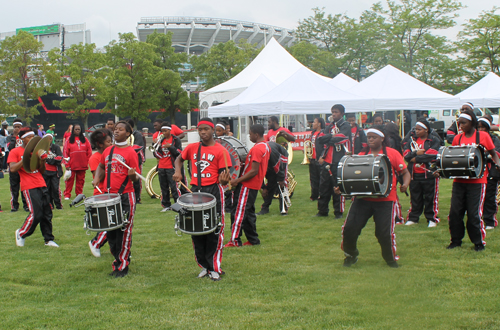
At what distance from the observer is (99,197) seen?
17.9ft

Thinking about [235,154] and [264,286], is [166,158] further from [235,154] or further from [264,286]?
[264,286]

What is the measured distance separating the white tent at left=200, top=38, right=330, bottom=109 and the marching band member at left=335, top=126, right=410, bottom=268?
61.3 feet

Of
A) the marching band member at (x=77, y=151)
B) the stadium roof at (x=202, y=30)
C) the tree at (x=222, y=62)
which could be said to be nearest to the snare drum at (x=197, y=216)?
the marching band member at (x=77, y=151)

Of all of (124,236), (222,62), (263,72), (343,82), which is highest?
(222,62)

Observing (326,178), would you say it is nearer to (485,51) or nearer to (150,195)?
(150,195)

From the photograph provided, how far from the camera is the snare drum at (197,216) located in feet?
17.0

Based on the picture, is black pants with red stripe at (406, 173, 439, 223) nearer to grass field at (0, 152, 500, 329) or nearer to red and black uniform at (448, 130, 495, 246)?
grass field at (0, 152, 500, 329)

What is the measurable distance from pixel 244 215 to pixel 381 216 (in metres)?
2.19

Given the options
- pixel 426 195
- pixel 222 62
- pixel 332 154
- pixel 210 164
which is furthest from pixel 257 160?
pixel 222 62

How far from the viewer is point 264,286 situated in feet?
17.5

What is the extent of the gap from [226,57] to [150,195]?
1159 inches

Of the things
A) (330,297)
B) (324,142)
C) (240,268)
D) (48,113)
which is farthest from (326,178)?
(48,113)

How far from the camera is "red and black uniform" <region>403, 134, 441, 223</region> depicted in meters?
7.96

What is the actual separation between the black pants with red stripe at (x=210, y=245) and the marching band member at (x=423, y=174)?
3.73 m
